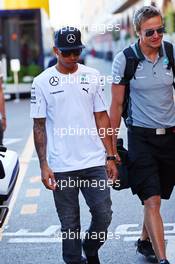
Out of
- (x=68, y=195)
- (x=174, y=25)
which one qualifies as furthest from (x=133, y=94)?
(x=174, y=25)

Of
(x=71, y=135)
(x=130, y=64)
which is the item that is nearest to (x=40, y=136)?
(x=71, y=135)

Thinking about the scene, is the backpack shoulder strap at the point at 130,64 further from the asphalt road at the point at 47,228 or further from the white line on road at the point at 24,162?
the white line on road at the point at 24,162

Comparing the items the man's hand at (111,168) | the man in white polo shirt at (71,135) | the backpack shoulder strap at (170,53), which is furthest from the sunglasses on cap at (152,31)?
the man's hand at (111,168)

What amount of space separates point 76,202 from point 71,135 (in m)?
0.48

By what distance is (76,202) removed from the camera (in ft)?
15.4

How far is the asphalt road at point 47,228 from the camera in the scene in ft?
18.0

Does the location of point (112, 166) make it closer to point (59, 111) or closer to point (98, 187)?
point (98, 187)

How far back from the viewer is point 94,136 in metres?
4.65

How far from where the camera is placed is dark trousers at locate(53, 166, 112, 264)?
15.2ft

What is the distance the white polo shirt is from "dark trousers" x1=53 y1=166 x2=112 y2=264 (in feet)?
0.22

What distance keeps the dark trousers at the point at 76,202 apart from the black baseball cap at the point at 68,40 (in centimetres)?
83

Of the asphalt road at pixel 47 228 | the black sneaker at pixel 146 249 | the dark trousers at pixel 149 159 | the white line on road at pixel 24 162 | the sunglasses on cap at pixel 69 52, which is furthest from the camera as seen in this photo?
the white line on road at pixel 24 162

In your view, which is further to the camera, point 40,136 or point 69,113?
point 40,136

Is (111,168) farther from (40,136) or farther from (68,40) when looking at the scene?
(68,40)
